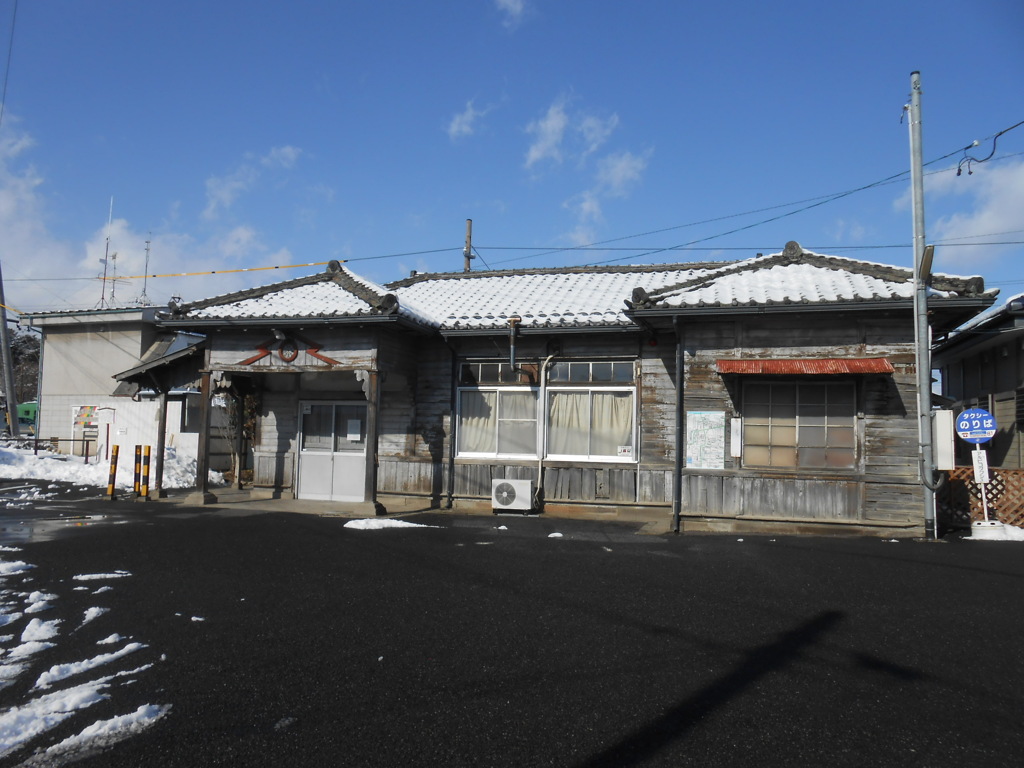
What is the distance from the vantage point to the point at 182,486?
679 inches

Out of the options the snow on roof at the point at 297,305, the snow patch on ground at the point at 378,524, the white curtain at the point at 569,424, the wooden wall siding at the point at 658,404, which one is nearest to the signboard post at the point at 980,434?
the wooden wall siding at the point at 658,404

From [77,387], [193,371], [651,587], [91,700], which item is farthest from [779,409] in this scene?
[77,387]

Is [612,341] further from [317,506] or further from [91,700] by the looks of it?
[91,700]

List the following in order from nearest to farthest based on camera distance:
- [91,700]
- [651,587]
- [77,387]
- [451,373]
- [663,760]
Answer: [663,760]
[91,700]
[651,587]
[451,373]
[77,387]

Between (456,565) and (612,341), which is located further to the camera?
(612,341)

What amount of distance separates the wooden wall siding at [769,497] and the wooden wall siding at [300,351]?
19.0ft

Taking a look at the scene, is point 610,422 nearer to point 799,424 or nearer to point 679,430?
point 679,430

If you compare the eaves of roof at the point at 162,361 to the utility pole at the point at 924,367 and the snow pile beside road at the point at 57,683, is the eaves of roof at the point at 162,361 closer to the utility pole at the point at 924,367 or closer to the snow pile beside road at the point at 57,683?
the snow pile beside road at the point at 57,683

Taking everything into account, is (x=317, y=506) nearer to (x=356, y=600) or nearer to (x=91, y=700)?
(x=356, y=600)

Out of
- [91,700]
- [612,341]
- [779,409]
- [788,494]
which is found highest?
[612,341]

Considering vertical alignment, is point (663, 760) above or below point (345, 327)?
below

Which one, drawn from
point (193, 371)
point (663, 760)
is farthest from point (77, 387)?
point (663, 760)

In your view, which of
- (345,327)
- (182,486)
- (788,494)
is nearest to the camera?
(788,494)

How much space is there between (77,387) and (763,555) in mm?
25240
